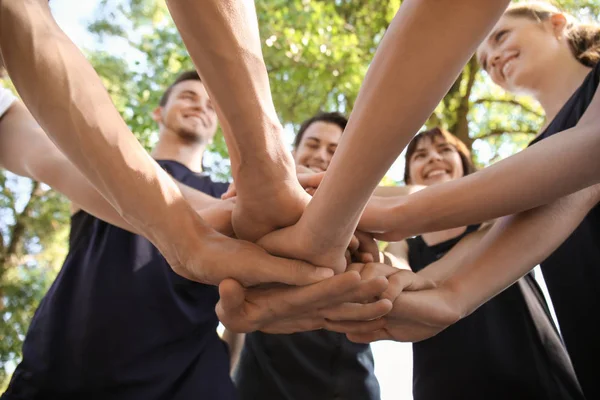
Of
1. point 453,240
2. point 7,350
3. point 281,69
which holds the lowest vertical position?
point 7,350

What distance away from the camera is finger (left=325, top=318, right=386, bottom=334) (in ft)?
4.58

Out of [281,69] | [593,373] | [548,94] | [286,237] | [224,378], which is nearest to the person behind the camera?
[286,237]

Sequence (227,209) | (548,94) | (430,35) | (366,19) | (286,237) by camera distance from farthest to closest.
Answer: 1. (366,19)
2. (548,94)
3. (227,209)
4. (286,237)
5. (430,35)

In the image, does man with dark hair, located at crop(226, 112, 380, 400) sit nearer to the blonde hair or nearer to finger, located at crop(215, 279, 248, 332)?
finger, located at crop(215, 279, 248, 332)

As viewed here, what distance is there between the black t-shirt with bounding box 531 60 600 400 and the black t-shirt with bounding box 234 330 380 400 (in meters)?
0.73

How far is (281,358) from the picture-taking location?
2.01 m

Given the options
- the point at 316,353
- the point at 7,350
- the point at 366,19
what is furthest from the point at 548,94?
the point at 7,350

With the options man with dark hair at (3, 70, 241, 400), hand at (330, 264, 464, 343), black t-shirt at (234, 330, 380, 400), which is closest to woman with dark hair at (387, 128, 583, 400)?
black t-shirt at (234, 330, 380, 400)

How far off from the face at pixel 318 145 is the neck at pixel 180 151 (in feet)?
1.51

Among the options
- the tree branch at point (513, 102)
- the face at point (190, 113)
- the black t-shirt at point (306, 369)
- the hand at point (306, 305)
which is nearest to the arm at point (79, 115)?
the hand at point (306, 305)

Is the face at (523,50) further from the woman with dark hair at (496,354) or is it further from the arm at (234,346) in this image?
the arm at (234,346)

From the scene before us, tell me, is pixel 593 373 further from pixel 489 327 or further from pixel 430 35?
pixel 430 35

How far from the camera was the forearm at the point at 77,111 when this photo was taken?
3.27 ft

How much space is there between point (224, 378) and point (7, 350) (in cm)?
448
